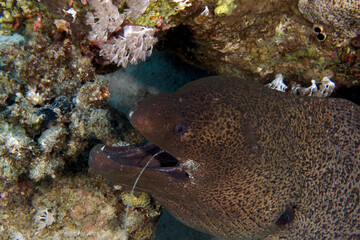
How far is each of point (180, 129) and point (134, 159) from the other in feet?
1.99

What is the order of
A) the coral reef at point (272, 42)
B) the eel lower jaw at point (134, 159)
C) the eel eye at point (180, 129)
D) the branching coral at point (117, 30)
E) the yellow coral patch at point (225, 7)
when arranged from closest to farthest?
the eel eye at point (180, 129) < the eel lower jaw at point (134, 159) < the branching coral at point (117, 30) < the yellow coral patch at point (225, 7) < the coral reef at point (272, 42)

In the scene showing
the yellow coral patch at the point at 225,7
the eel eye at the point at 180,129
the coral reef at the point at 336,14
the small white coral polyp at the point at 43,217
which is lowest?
the small white coral polyp at the point at 43,217

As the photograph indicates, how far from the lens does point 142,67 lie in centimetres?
431

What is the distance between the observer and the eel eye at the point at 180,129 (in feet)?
6.40

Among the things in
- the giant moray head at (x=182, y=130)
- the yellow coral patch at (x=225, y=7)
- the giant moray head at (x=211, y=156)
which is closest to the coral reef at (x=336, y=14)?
the yellow coral patch at (x=225, y=7)

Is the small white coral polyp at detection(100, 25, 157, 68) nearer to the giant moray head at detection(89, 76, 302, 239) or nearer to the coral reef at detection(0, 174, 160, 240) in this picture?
the giant moray head at detection(89, 76, 302, 239)

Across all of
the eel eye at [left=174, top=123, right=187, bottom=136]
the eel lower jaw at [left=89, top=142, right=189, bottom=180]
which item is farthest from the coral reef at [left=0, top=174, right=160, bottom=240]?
the eel eye at [left=174, top=123, right=187, bottom=136]

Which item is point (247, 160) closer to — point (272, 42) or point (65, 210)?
point (272, 42)

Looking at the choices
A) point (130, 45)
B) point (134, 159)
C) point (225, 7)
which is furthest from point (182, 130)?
point (225, 7)

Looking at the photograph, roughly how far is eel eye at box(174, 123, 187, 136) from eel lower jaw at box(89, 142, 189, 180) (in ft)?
1.14

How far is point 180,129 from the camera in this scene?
1960 mm

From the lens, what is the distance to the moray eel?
6.57ft

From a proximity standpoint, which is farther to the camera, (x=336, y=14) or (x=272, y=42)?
(x=272, y=42)

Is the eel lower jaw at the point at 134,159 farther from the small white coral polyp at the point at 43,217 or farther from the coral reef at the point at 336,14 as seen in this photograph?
the coral reef at the point at 336,14
